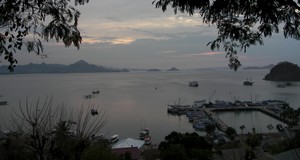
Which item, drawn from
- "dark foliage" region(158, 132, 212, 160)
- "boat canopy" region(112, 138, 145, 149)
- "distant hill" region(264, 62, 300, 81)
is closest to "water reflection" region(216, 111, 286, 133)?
"boat canopy" region(112, 138, 145, 149)

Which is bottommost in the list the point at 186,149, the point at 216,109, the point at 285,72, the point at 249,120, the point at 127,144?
the point at 249,120

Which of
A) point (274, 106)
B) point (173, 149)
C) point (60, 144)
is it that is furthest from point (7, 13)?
point (274, 106)

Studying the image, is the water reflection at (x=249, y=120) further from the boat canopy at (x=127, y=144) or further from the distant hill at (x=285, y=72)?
the distant hill at (x=285, y=72)

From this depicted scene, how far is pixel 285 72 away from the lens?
11375 centimetres

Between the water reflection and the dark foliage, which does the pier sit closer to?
the water reflection

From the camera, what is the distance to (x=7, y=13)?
2.43 meters

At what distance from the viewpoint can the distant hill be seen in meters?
110

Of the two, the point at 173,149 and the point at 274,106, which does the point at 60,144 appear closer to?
the point at 173,149

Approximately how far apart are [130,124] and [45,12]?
34070 millimetres

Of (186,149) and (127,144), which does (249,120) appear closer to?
(127,144)

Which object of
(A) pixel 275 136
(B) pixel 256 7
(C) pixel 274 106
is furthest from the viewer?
(C) pixel 274 106

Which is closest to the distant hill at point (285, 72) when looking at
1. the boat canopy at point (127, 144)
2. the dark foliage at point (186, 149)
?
the boat canopy at point (127, 144)

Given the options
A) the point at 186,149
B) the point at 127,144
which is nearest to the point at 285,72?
the point at 127,144

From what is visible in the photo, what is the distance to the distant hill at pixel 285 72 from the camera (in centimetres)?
11031
